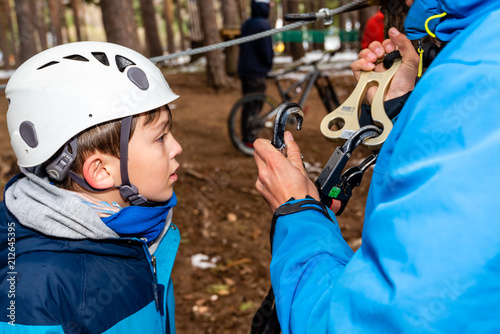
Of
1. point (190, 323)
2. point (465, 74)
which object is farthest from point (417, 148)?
point (190, 323)

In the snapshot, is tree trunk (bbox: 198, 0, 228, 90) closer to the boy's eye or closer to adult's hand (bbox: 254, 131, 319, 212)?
the boy's eye

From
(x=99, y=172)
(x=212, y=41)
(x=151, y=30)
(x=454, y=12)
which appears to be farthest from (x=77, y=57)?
(x=151, y=30)

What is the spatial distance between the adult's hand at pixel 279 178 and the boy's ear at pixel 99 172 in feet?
1.97

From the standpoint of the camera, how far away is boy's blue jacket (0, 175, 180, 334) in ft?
4.48

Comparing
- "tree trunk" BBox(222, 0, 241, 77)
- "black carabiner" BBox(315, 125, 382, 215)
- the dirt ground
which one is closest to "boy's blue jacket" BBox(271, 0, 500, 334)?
"black carabiner" BBox(315, 125, 382, 215)

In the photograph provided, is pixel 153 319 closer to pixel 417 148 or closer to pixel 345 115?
pixel 345 115

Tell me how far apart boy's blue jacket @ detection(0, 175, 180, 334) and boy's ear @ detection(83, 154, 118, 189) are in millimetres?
232

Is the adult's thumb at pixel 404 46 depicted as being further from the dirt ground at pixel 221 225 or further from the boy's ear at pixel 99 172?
the dirt ground at pixel 221 225

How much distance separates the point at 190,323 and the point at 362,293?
290 centimetres

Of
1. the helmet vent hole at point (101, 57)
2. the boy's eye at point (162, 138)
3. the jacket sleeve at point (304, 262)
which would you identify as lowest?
the jacket sleeve at point (304, 262)

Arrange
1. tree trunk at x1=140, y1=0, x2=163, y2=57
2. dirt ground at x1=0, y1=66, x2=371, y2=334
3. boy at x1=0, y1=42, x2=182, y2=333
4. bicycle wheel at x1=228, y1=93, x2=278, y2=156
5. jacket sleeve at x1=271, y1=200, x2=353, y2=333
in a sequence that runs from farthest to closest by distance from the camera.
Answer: tree trunk at x1=140, y1=0, x2=163, y2=57 → bicycle wheel at x1=228, y1=93, x2=278, y2=156 → dirt ground at x1=0, y1=66, x2=371, y2=334 → boy at x1=0, y1=42, x2=182, y2=333 → jacket sleeve at x1=271, y1=200, x2=353, y2=333

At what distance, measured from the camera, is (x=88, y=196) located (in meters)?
1.73

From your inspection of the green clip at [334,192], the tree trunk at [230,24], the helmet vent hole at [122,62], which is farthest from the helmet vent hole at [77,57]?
the tree trunk at [230,24]

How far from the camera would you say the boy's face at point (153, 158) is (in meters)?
1.72
